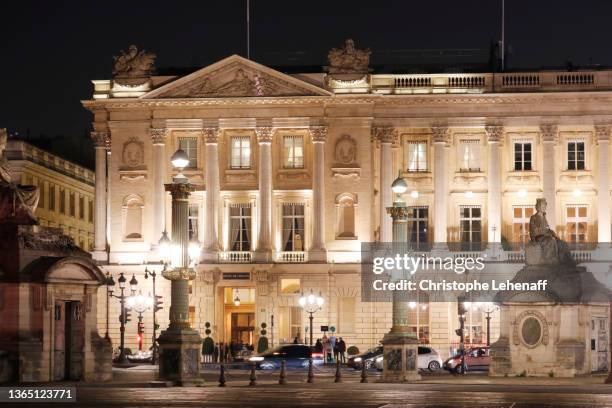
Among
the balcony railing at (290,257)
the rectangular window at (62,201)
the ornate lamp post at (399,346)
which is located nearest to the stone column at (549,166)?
the balcony railing at (290,257)

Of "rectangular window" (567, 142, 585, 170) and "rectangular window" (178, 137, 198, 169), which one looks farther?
"rectangular window" (178, 137, 198, 169)

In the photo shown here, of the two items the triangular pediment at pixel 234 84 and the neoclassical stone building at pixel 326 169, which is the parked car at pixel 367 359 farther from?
the triangular pediment at pixel 234 84

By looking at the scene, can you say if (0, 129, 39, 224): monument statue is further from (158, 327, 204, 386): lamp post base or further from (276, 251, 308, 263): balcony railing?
(276, 251, 308, 263): balcony railing

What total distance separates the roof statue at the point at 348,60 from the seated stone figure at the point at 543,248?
41458mm

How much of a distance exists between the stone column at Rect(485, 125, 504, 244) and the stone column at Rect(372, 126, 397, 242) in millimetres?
5814

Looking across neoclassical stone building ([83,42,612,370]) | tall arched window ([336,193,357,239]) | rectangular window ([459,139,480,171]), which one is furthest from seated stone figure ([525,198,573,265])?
rectangular window ([459,139,480,171])

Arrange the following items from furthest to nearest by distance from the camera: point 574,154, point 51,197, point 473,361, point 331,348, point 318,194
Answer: point 51,197
point 574,154
point 318,194
point 331,348
point 473,361

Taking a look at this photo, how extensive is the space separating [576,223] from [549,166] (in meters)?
3.81

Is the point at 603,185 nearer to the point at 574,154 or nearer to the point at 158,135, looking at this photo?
the point at 574,154

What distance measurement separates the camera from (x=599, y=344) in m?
57.3

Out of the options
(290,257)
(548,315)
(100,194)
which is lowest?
(548,315)

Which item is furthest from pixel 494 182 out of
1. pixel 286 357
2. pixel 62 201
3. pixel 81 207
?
pixel 81 207

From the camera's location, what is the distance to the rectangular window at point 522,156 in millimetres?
98312

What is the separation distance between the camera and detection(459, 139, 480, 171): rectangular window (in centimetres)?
9875
